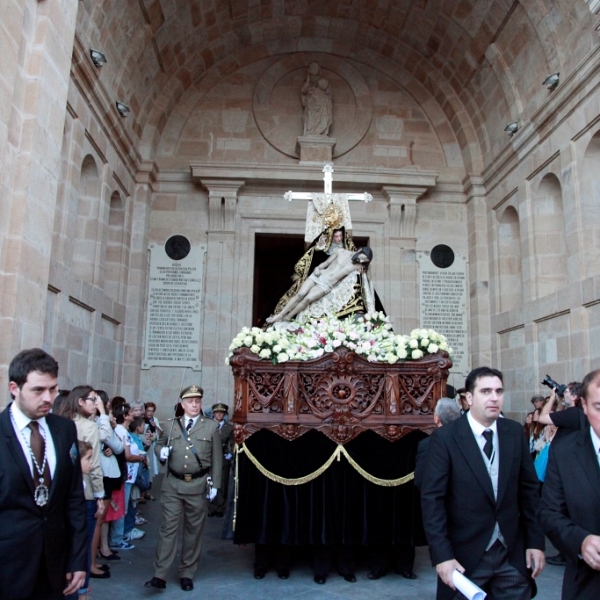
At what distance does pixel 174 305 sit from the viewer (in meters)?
12.6

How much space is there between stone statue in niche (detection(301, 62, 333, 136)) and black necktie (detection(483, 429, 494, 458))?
1095 centimetres

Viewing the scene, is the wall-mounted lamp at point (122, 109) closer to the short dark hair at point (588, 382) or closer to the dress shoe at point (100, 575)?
the dress shoe at point (100, 575)

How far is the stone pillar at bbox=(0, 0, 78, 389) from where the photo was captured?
5.61m

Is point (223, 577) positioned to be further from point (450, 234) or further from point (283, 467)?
point (450, 234)

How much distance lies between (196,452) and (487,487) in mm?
2919

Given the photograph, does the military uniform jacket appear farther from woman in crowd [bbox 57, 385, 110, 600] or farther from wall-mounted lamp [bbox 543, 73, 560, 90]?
wall-mounted lamp [bbox 543, 73, 560, 90]

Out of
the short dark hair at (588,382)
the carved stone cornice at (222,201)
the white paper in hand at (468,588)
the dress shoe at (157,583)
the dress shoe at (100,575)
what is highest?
the carved stone cornice at (222,201)

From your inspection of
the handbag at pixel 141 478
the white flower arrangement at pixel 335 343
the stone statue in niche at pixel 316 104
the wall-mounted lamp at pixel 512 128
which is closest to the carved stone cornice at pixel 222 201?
the stone statue in niche at pixel 316 104

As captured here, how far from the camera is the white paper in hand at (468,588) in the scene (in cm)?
256

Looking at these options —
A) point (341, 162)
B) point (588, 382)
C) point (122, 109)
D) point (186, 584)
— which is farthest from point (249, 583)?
point (341, 162)

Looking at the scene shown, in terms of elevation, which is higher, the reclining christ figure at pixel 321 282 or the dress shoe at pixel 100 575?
the reclining christ figure at pixel 321 282

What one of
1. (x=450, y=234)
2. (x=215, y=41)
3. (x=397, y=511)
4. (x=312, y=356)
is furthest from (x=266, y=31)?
(x=397, y=511)

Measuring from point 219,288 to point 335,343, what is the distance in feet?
24.3

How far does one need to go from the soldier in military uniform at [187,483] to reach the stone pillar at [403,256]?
778cm
